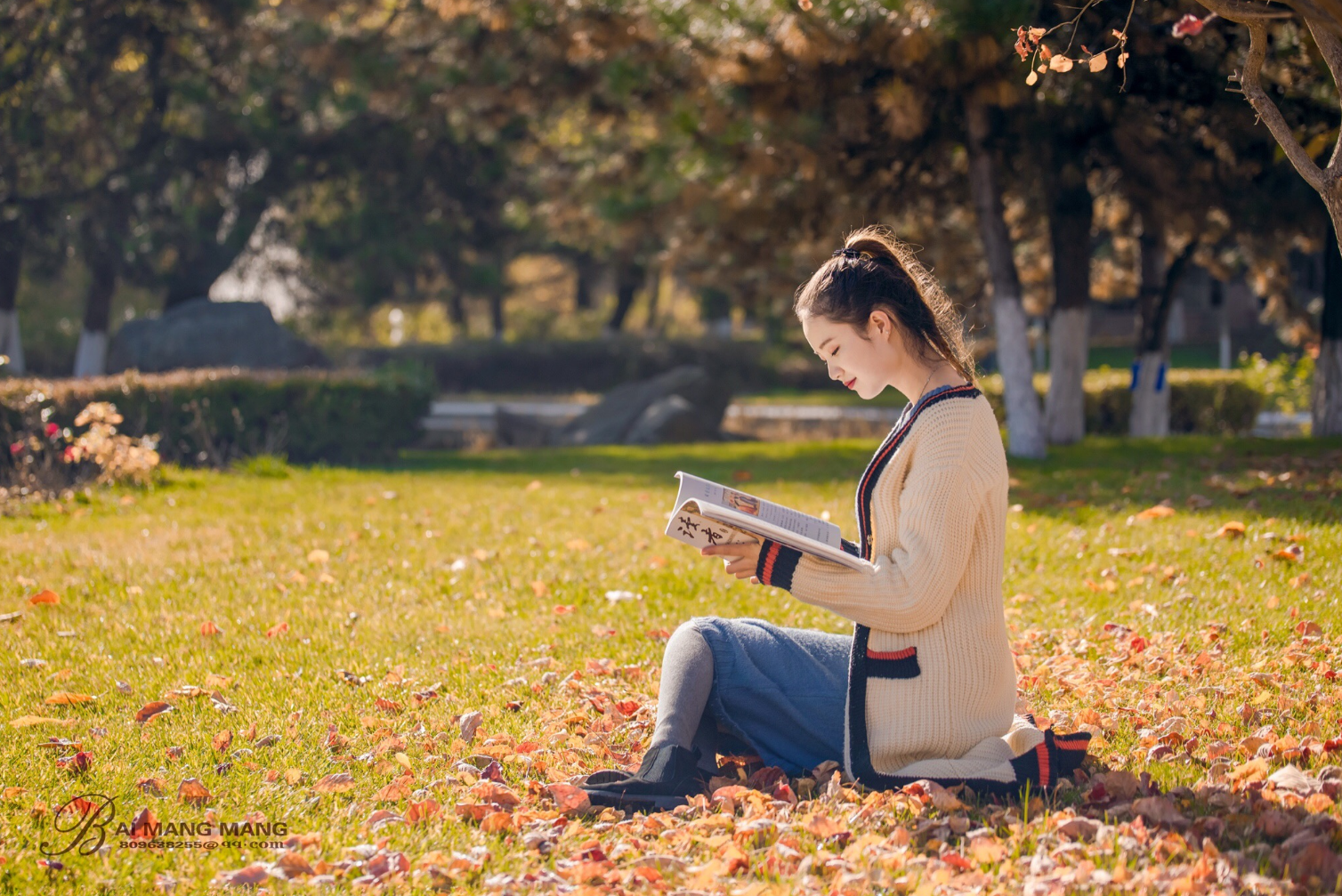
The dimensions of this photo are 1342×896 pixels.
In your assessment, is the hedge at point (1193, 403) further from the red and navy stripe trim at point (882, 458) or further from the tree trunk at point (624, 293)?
the tree trunk at point (624, 293)

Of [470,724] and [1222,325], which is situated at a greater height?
[1222,325]

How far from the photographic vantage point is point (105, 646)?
523 centimetres

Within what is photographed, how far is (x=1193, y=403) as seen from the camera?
1678 centimetres

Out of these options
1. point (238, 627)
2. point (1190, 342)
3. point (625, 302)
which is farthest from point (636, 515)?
point (1190, 342)

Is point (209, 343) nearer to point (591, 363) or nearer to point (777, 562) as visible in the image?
point (591, 363)

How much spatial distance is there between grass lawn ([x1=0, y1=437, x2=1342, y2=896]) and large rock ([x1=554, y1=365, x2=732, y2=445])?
257 inches

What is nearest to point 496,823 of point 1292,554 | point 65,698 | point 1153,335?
point 65,698

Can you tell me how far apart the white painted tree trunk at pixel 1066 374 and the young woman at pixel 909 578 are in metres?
9.97

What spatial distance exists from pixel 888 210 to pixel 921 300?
375 inches

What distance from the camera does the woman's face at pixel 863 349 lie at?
2.99m

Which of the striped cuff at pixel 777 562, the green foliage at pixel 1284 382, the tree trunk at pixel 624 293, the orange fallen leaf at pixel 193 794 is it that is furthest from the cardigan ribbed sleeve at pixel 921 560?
the tree trunk at pixel 624 293

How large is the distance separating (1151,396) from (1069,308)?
245cm

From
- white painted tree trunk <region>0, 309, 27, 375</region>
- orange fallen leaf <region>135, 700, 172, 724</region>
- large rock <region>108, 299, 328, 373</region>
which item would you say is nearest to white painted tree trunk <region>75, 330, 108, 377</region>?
white painted tree trunk <region>0, 309, 27, 375</region>

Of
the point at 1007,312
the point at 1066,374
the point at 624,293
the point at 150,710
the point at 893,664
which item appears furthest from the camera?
the point at 624,293
